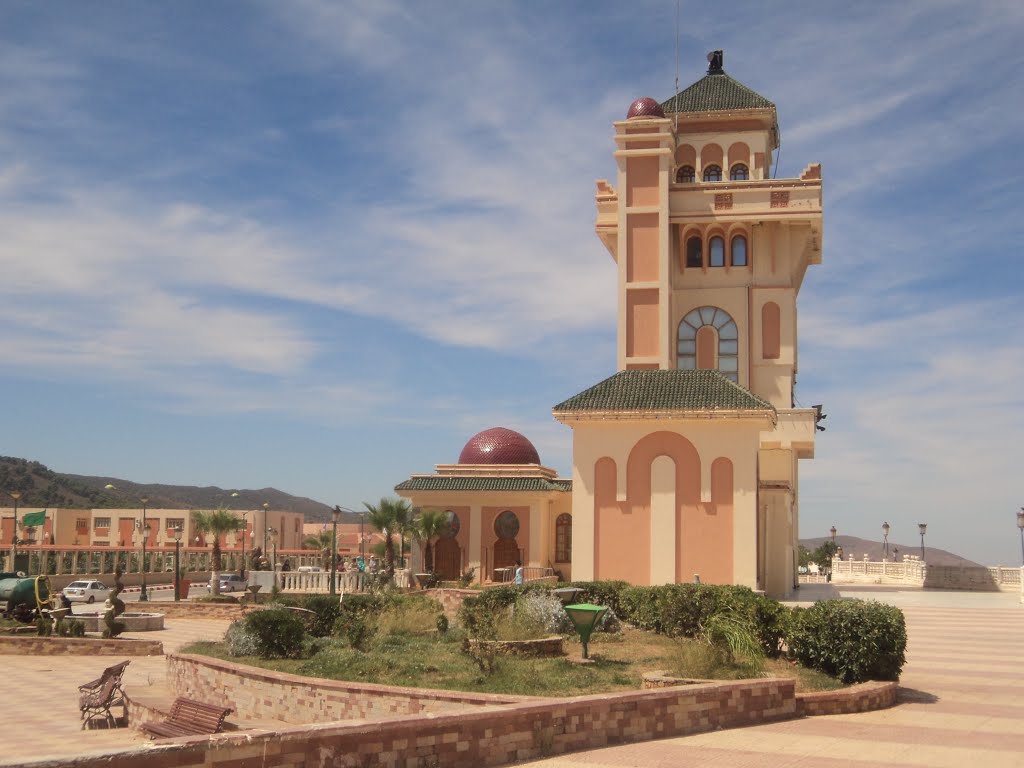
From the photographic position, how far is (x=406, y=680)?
14.4 meters

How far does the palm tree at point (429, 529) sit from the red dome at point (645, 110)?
17.0 meters

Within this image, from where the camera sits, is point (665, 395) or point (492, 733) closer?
point (492, 733)

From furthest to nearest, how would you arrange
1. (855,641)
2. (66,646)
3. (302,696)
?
(66,646), (855,641), (302,696)

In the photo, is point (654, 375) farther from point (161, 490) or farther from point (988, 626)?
point (161, 490)

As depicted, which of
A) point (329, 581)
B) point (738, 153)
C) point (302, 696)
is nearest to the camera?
point (302, 696)

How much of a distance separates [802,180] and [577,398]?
16.0 meters

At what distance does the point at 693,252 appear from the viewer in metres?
41.5

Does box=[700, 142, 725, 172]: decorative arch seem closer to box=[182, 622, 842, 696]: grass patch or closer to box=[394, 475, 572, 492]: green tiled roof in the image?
box=[394, 475, 572, 492]: green tiled roof

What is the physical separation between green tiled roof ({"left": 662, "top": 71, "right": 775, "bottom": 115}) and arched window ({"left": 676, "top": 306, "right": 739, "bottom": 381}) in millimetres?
8834

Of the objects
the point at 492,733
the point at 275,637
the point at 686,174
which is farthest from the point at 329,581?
the point at 492,733

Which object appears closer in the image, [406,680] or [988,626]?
[406,680]

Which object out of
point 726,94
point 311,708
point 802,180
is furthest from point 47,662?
point 726,94

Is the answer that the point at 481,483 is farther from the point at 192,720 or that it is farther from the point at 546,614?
the point at 192,720

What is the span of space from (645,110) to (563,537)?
16.8 meters
